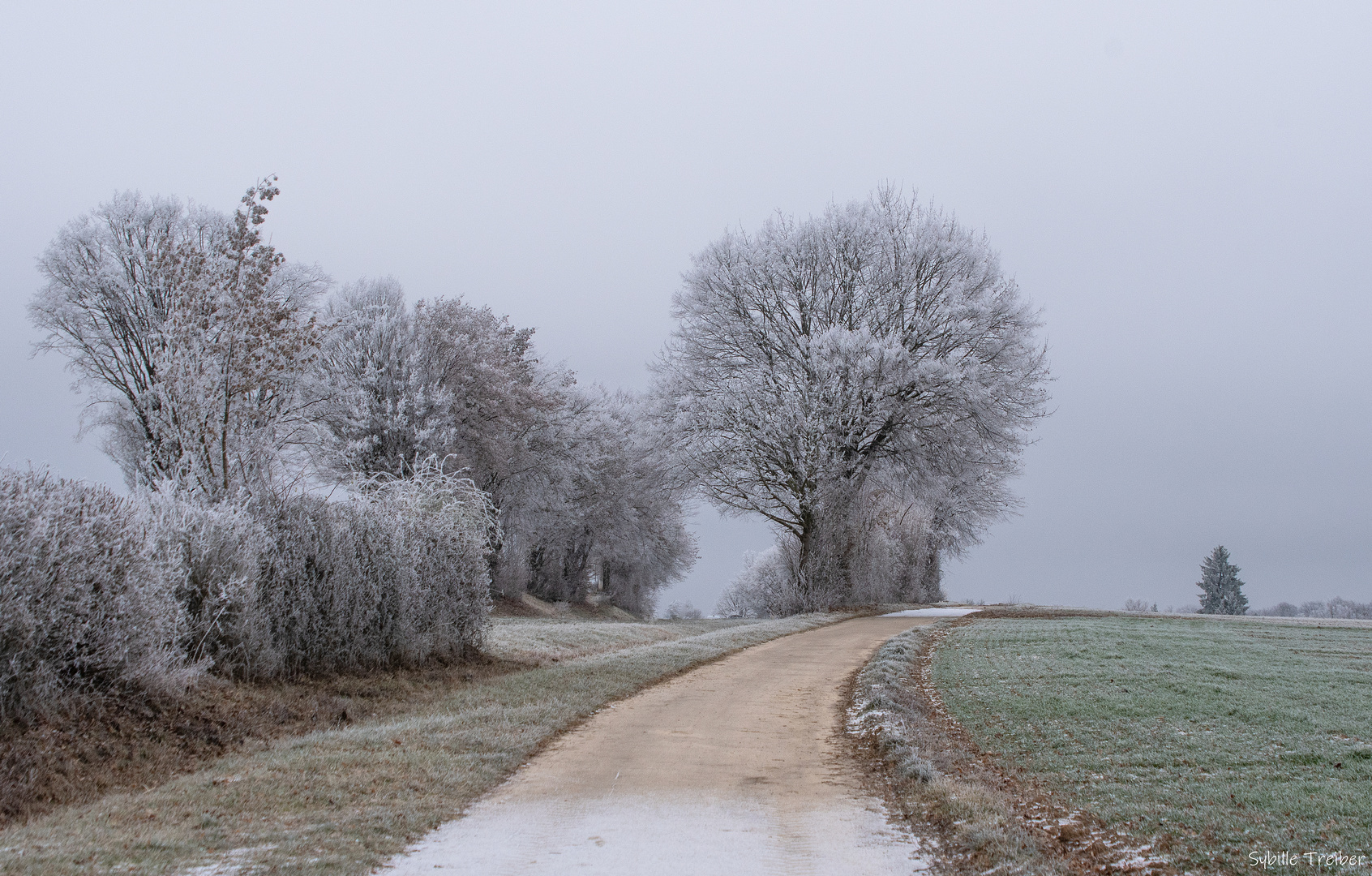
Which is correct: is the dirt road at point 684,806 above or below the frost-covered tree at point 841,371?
below

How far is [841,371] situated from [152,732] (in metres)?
20.1

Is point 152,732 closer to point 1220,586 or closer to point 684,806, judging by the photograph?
point 684,806

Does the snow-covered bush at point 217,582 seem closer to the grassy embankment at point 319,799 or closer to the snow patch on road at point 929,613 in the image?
the grassy embankment at point 319,799

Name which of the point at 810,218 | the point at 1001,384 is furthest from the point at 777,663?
the point at 810,218

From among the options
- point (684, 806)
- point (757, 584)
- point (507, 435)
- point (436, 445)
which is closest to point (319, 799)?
point (684, 806)

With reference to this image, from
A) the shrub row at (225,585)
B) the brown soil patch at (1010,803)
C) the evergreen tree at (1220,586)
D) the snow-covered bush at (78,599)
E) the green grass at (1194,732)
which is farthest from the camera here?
the evergreen tree at (1220,586)

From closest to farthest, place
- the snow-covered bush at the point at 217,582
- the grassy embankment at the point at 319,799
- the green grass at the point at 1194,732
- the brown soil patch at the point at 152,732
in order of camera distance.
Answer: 1. the grassy embankment at the point at 319,799
2. the green grass at the point at 1194,732
3. the brown soil patch at the point at 152,732
4. the snow-covered bush at the point at 217,582

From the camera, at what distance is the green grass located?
535 cm

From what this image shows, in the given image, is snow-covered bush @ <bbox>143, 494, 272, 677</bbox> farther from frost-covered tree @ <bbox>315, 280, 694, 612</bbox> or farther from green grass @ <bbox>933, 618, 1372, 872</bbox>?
frost-covered tree @ <bbox>315, 280, 694, 612</bbox>

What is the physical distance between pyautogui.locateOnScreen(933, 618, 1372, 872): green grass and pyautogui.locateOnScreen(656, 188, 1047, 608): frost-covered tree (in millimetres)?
10705

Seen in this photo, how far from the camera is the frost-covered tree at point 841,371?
975 inches

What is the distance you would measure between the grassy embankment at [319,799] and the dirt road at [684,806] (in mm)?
346

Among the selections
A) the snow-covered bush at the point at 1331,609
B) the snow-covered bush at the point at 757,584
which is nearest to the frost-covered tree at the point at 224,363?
the snow-covered bush at the point at 757,584

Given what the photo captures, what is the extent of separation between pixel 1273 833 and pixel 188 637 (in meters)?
9.68
